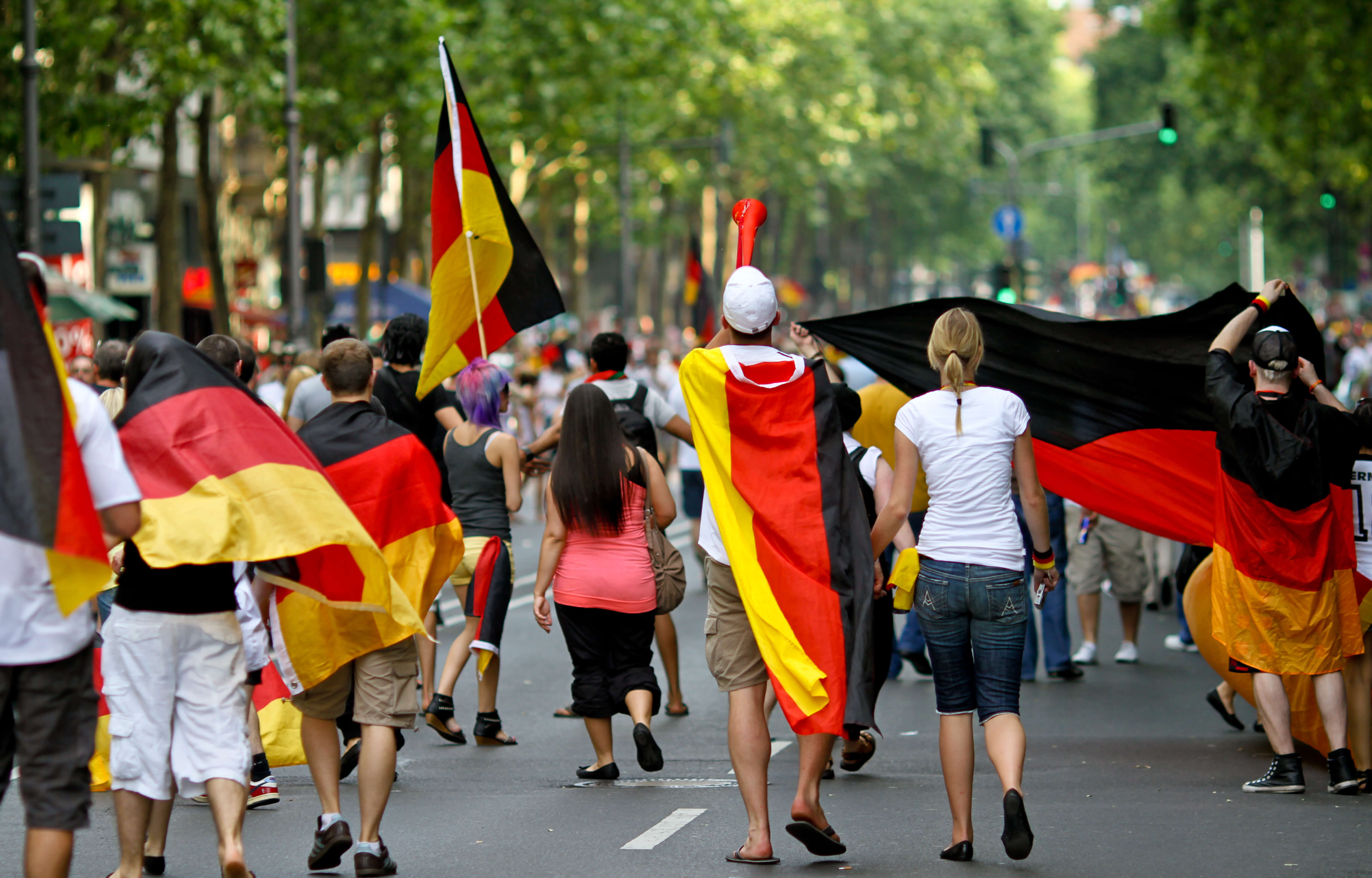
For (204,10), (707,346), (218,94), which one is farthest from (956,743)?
(218,94)

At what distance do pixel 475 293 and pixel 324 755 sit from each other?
9.43ft

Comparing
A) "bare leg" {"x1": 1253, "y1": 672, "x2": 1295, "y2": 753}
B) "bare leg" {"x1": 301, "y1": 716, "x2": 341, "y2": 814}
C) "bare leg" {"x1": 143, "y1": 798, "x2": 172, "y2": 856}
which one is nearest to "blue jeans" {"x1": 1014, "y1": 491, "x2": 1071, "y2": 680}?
"bare leg" {"x1": 1253, "y1": 672, "x2": 1295, "y2": 753}

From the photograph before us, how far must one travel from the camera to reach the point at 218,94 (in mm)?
34219

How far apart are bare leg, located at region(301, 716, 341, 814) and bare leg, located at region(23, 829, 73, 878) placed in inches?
61.5

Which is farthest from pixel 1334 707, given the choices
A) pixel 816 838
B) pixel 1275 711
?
pixel 816 838

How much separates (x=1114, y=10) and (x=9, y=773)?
53.2m

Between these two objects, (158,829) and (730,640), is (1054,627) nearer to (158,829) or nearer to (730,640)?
(730,640)

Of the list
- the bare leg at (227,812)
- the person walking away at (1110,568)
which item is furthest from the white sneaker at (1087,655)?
the bare leg at (227,812)

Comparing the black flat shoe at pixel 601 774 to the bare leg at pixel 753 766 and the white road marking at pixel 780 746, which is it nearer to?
the white road marking at pixel 780 746

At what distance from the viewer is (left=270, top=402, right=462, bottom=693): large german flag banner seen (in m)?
6.19

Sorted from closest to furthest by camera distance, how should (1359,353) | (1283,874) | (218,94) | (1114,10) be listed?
(1283,874) → (1359,353) → (218,94) → (1114,10)

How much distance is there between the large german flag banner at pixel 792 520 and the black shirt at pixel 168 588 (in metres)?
1.66

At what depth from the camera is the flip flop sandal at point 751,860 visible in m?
6.27

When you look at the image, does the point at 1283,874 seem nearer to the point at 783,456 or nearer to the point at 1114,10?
the point at 783,456
